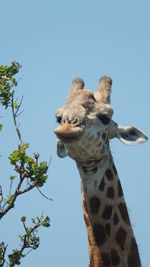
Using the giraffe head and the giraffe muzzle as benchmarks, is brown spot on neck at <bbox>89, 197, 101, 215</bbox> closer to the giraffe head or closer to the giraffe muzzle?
the giraffe head

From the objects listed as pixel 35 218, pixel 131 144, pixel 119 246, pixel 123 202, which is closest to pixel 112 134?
pixel 131 144

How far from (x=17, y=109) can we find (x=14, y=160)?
4.06 ft

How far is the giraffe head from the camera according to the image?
340 inches

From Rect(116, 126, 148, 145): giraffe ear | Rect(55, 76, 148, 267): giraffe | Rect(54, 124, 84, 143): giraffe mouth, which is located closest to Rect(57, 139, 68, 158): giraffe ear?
Rect(55, 76, 148, 267): giraffe

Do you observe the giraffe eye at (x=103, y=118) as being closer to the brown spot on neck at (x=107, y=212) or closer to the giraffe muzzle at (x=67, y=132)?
the giraffe muzzle at (x=67, y=132)

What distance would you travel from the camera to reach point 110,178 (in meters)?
9.69

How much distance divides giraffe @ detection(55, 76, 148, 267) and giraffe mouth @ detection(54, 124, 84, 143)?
0.99 ft

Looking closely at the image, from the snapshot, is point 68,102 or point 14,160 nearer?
point 68,102

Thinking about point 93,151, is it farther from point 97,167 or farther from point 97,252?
point 97,252

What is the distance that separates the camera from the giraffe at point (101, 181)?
916 cm

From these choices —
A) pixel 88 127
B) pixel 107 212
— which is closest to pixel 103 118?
pixel 88 127

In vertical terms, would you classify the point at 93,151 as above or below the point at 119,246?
above

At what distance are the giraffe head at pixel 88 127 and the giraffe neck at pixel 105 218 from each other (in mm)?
283

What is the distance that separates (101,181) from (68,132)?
1.42 m
